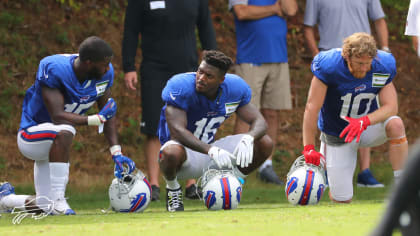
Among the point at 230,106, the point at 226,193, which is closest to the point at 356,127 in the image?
the point at 230,106

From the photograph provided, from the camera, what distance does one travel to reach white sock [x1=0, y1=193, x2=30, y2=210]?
A: 6.52 meters

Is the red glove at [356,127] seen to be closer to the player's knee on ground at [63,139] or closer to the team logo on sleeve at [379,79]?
the team logo on sleeve at [379,79]

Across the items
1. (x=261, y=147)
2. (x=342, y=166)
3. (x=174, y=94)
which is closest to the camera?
(x=174, y=94)

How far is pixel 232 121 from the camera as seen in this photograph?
1139 centimetres

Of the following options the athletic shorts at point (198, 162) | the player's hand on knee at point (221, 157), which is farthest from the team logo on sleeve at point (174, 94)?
the player's hand on knee at point (221, 157)

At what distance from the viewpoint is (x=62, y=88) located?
633 cm

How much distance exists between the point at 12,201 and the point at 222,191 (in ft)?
6.76

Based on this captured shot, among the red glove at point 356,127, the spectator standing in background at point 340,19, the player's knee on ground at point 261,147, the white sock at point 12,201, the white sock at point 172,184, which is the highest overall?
the spectator standing in background at point 340,19

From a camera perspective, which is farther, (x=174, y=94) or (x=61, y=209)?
(x=174, y=94)

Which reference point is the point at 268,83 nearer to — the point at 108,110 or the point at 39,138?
the point at 108,110

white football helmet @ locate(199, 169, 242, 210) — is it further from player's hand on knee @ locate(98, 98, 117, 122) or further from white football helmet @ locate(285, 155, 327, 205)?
player's hand on knee @ locate(98, 98, 117, 122)

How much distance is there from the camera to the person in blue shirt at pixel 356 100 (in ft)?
20.0

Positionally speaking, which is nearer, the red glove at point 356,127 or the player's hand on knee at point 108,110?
the red glove at point 356,127

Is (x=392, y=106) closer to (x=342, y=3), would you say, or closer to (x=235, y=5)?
(x=342, y=3)
